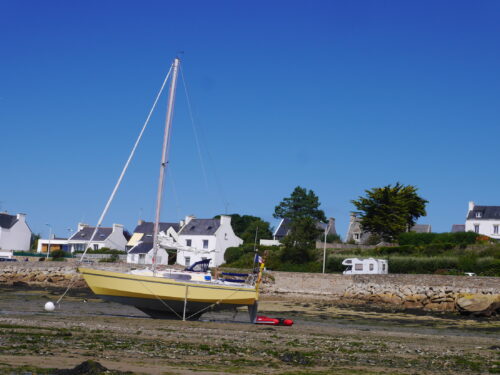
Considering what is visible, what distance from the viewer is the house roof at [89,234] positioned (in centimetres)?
8500

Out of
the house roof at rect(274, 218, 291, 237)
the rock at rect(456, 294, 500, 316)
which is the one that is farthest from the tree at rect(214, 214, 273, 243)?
the rock at rect(456, 294, 500, 316)

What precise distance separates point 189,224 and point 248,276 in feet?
158

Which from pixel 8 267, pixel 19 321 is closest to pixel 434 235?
pixel 8 267

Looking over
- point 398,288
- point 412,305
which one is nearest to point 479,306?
point 412,305

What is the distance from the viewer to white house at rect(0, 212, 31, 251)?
85.1 meters

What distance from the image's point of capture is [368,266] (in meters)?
50.8

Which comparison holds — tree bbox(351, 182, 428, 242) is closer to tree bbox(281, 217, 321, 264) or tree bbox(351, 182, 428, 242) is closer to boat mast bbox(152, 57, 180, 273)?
tree bbox(281, 217, 321, 264)

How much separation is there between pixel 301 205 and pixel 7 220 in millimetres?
44115

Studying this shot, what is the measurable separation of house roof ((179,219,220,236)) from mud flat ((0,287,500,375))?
43.6m

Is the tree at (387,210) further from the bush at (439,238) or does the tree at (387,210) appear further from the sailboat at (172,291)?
the sailboat at (172,291)

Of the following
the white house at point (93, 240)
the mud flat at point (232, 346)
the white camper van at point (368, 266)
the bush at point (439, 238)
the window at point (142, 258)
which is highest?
the bush at point (439, 238)

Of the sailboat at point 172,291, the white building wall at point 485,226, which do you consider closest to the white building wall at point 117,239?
the white building wall at point 485,226

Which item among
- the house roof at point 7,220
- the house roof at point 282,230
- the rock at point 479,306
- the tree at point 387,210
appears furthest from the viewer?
the house roof at point 282,230

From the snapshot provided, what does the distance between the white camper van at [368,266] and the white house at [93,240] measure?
132 feet
